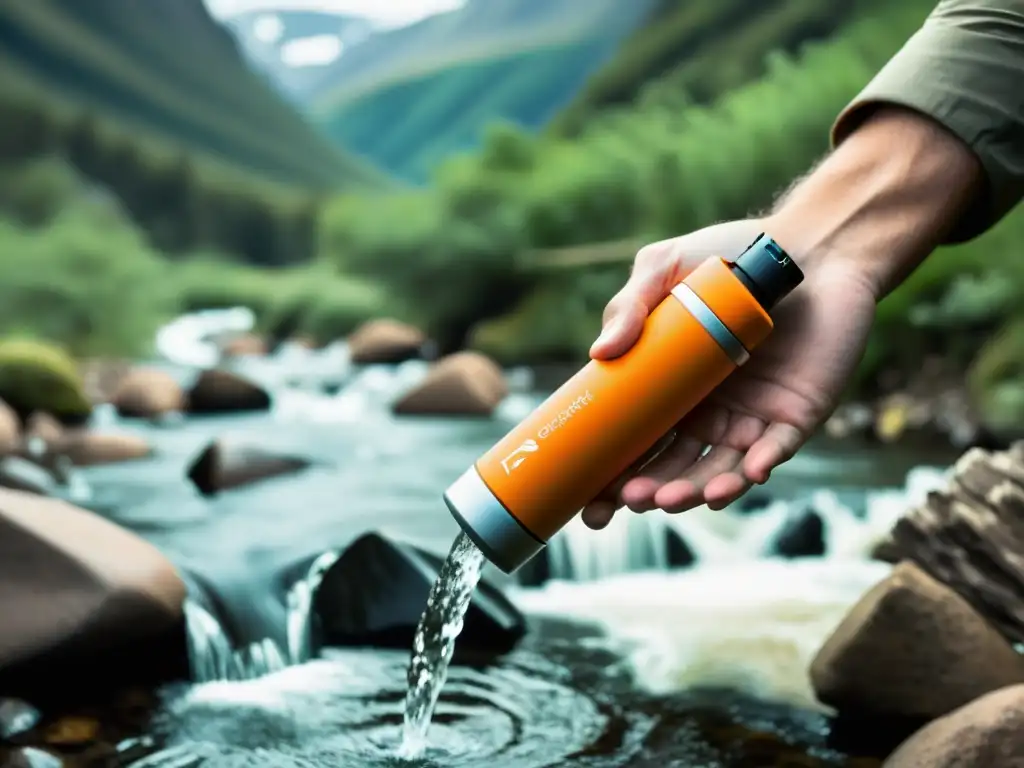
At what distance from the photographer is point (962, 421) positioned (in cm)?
474

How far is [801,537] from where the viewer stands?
3.15 metres

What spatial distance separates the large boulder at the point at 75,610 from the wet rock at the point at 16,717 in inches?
1.0

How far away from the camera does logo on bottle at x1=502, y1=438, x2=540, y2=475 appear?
1086 millimetres

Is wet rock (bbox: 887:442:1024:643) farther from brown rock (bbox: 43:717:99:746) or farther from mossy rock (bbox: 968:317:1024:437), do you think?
mossy rock (bbox: 968:317:1024:437)

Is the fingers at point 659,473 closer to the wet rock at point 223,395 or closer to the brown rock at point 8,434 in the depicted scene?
the brown rock at point 8,434

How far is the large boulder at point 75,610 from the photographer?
1932 millimetres

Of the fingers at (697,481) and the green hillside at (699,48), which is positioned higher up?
the green hillside at (699,48)

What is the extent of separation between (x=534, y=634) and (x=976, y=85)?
1513mm

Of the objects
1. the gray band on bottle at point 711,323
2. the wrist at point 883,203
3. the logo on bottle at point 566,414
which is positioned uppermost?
the wrist at point 883,203

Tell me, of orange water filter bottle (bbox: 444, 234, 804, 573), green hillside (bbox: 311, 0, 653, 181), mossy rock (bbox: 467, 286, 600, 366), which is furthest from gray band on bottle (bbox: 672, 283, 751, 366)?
green hillside (bbox: 311, 0, 653, 181)

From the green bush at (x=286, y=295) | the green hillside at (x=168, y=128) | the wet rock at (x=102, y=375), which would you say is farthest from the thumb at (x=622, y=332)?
the green hillside at (x=168, y=128)

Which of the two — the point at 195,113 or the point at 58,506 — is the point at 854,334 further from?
the point at 195,113

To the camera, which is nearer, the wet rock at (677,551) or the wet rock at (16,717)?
the wet rock at (16,717)

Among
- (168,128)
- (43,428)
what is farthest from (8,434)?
(168,128)
